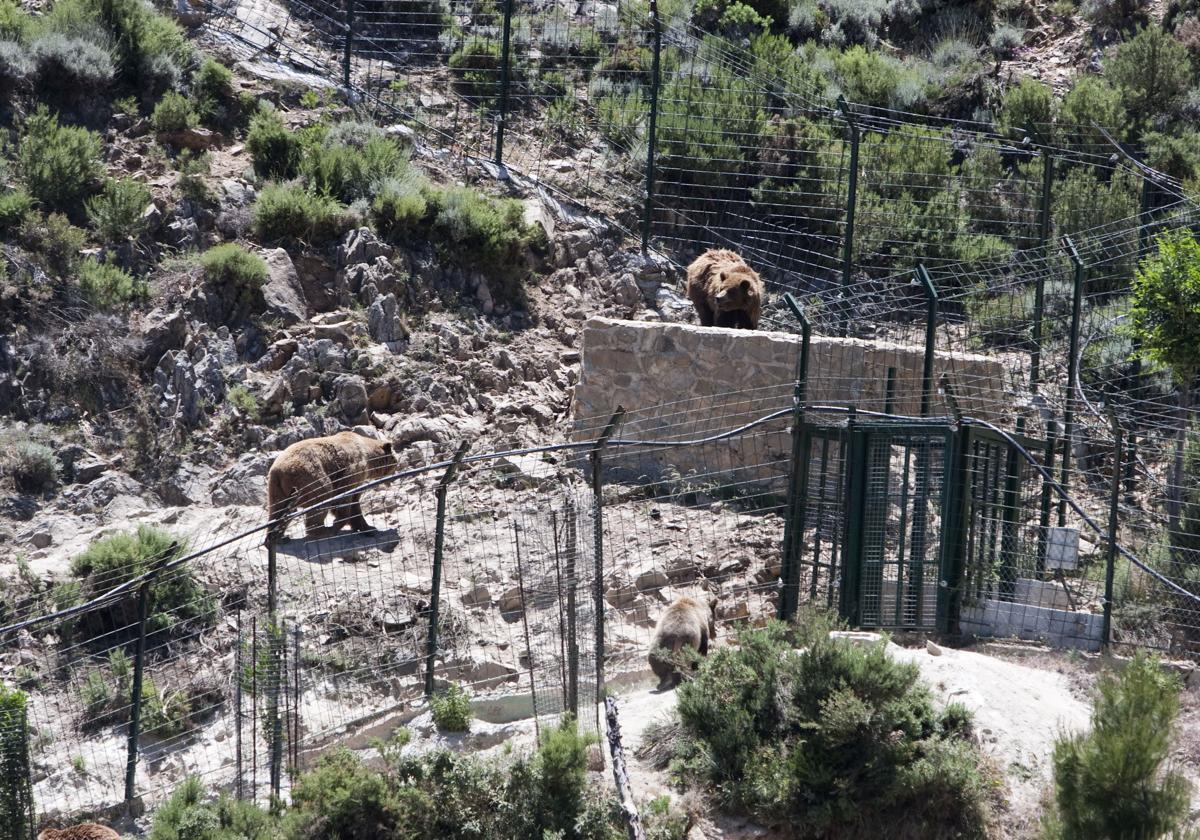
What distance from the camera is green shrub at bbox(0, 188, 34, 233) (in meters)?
15.2

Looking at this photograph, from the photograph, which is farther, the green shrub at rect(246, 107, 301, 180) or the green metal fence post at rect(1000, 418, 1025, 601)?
the green shrub at rect(246, 107, 301, 180)

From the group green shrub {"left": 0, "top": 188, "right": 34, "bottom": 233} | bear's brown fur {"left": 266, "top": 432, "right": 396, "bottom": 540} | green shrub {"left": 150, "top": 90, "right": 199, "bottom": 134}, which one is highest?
green shrub {"left": 150, "top": 90, "right": 199, "bottom": 134}

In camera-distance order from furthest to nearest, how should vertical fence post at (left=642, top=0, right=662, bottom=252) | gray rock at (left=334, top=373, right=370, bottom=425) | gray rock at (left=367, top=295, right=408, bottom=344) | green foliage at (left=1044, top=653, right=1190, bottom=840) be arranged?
vertical fence post at (left=642, top=0, right=662, bottom=252)
gray rock at (left=367, top=295, right=408, bottom=344)
gray rock at (left=334, top=373, right=370, bottom=425)
green foliage at (left=1044, top=653, right=1190, bottom=840)

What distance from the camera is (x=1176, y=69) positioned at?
2197 cm

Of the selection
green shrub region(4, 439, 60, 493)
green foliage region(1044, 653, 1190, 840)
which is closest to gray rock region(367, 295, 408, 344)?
green shrub region(4, 439, 60, 493)

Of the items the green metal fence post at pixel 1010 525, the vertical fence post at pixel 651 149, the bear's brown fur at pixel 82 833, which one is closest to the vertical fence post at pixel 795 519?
the green metal fence post at pixel 1010 525

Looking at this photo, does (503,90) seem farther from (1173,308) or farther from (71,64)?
(1173,308)

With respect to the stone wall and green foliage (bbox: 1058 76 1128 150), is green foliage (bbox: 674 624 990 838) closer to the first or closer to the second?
the stone wall

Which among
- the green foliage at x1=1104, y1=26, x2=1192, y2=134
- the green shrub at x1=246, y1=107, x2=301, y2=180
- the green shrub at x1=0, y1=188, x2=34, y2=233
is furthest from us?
the green foliage at x1=1104, y1=26, x2=1192, y2=134

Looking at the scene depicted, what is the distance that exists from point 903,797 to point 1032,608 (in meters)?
2.59

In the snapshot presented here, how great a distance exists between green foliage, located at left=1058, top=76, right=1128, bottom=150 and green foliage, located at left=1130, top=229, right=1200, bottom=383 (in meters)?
9.36

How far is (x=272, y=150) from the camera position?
673 inches

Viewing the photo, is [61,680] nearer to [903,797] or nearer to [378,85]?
[903,797]

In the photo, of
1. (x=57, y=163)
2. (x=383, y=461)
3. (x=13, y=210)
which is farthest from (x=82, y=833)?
(x=57, y=163)
